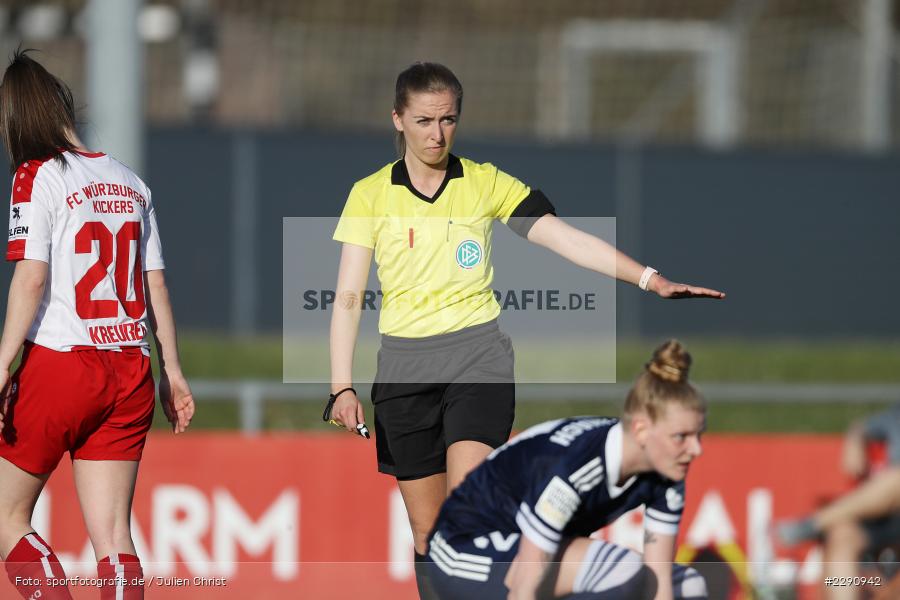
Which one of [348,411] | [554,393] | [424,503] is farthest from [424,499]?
[554,393]

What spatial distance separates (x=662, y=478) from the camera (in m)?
4.61

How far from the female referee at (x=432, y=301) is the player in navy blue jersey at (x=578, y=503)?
40 cm

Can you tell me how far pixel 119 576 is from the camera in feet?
14.9

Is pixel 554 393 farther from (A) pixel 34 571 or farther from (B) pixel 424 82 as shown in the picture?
(A) pixel 34 571

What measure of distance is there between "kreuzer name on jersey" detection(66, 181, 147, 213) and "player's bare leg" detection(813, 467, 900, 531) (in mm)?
3520

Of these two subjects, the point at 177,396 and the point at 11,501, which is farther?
the point at 177,396

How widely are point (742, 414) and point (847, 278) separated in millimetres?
4978

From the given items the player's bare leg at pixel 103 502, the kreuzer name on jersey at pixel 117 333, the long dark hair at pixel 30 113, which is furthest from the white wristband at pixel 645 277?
the long dark hair at pixel 30 113

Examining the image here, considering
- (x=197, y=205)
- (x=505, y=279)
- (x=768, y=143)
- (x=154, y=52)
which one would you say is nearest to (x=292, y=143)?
(x=197, y=205)

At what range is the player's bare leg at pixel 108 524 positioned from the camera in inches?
179

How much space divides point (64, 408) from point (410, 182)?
5.02 feet

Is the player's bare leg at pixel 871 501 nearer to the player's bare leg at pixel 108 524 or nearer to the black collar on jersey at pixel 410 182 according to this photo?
the black collar on jersey at pixel 410 182

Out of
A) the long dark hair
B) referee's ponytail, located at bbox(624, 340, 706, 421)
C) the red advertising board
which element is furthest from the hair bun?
the red advertising board

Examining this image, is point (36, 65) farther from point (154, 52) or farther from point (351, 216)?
point (154, 52)
